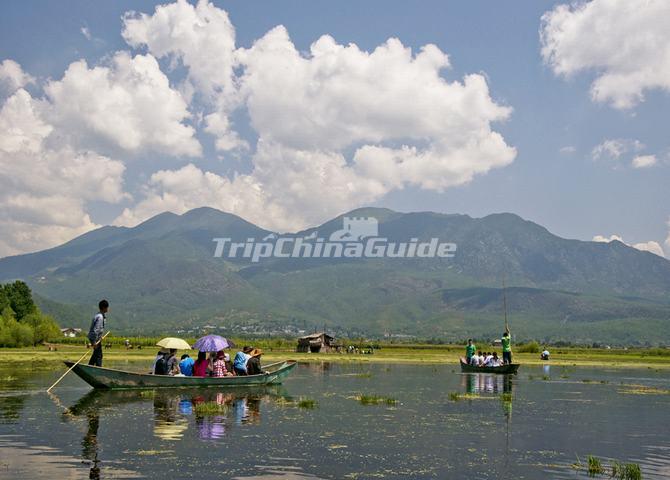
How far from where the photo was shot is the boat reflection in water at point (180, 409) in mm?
18625

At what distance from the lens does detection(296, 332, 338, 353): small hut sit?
114 m

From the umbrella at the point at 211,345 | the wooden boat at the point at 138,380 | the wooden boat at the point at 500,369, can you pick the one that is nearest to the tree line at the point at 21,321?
the wooden boat at the point at 500,369

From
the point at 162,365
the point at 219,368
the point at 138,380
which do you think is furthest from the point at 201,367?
the point at 138,380

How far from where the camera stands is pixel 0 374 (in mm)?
39719

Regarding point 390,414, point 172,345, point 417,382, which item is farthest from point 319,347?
point 390,414

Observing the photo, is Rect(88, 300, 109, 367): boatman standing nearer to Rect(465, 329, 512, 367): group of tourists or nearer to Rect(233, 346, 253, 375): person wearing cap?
Rect(233, 346, 253, 375): person wearing cap

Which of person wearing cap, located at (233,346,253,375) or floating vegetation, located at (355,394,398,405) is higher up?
person wearing cap, located at (233,346,253,375)

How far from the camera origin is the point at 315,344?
115 metres

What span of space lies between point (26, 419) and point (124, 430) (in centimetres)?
411

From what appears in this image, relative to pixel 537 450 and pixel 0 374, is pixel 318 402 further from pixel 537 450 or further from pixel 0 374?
pixel 0 374

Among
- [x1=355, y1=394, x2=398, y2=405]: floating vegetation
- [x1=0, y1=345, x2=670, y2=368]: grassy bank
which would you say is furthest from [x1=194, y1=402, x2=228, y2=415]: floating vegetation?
[x1=0, y1=345, x2=670, y2=368]: grassy bank

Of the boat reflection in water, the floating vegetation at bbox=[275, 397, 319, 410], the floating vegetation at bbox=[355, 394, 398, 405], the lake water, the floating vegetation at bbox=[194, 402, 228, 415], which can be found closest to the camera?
the lake water

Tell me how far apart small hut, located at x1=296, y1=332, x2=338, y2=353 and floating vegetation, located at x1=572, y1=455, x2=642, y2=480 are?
9719cm

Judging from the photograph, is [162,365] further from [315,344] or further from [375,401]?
[315,344]
